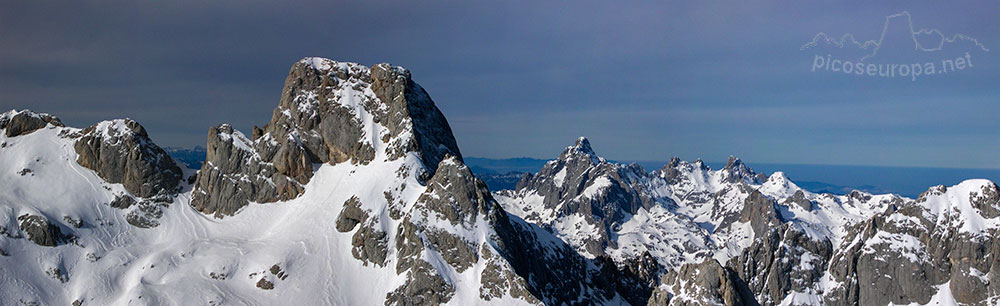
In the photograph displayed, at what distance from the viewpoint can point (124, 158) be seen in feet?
545

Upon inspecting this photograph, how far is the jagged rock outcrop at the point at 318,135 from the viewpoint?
Result: 166 meters

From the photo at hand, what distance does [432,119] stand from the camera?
586 feet

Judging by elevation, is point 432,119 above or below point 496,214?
above

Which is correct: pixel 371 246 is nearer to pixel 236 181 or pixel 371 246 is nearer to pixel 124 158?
pixel 236 181

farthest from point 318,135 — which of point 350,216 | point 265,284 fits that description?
point 265,284

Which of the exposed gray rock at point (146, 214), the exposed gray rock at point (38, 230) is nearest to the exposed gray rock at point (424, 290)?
the exposed gray rock at point (146, 214)

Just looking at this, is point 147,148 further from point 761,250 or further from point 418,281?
point 761,250

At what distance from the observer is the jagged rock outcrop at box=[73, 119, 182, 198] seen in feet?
542

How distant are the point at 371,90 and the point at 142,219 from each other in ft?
209

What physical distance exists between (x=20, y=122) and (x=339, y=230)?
9525cm

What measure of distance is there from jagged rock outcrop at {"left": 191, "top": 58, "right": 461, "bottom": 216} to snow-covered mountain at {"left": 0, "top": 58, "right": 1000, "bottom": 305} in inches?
16.7

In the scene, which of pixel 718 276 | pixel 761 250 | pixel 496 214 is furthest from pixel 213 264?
pixel 761 250

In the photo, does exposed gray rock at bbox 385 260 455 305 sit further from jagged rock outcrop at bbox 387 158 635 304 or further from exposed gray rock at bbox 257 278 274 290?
exposed gray rock at bbox 257 278 274 290

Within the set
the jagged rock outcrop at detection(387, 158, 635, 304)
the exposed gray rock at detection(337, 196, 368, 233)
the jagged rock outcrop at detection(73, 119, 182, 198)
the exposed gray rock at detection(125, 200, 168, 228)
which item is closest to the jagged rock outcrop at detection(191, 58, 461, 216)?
the exposed gray rock at detection(125, 200, 168, 228)
